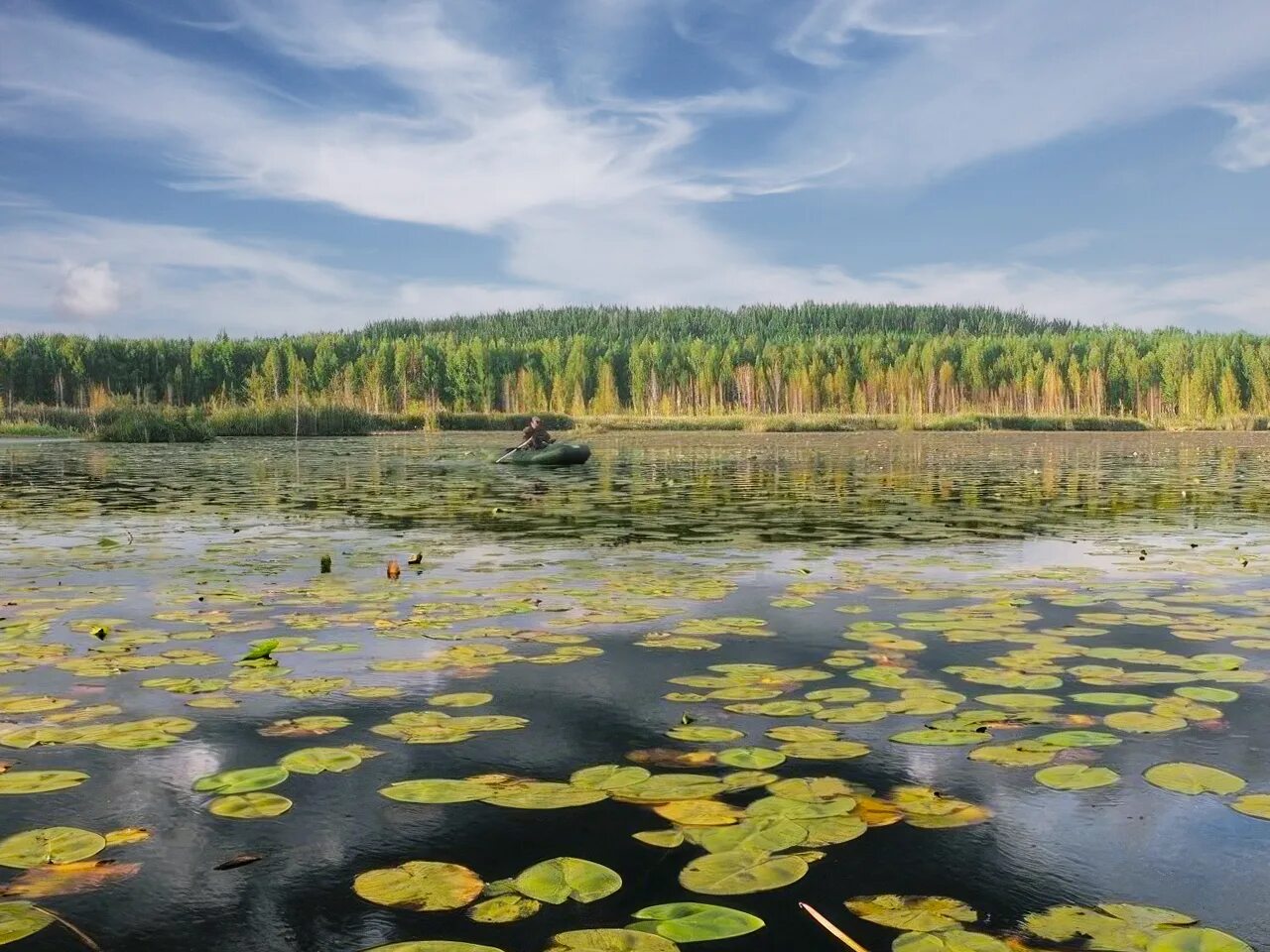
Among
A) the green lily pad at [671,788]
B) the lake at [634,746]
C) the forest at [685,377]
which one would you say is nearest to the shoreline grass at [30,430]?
the lake at [634,746]

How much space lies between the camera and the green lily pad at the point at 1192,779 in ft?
12.4

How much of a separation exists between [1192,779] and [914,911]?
157 centimetres

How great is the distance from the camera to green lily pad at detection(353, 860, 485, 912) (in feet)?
9.66

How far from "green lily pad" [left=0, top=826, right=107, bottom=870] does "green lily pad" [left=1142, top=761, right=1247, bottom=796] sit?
11.6ft

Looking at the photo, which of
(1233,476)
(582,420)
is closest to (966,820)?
(1233,476)

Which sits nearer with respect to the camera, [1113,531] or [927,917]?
[927,917]

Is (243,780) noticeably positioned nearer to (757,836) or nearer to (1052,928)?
(757,836)

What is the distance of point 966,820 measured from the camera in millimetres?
3535

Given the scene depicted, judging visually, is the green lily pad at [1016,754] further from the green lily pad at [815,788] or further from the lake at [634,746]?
the green lily pad at [815,788]

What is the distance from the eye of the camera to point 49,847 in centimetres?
330

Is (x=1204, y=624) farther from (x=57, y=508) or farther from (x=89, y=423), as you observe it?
(x=89, y=423)

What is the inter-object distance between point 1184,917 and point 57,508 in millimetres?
15173

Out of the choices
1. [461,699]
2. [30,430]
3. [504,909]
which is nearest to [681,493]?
[461,699]

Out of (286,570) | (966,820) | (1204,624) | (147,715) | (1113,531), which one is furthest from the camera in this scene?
(1113,531)
